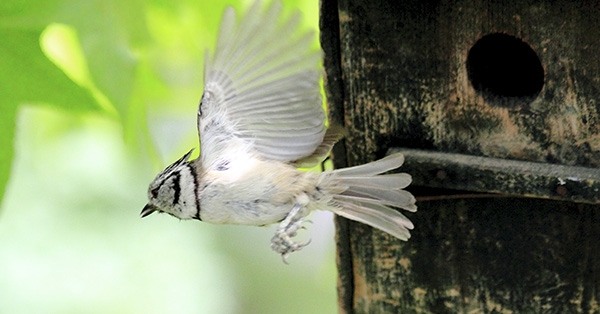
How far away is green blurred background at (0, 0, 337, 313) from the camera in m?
1.41

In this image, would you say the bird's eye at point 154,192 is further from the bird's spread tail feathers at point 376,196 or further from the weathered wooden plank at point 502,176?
the weathered wooden plank at point 502,176

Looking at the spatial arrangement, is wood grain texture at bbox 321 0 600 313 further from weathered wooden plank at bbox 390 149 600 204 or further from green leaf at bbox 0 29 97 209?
green leaf at bbox 0 29 97 209

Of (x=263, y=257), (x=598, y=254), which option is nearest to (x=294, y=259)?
(x=263, y=257)

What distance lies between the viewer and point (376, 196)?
1.52 meters

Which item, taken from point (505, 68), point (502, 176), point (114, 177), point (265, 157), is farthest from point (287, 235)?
point (114, 177)

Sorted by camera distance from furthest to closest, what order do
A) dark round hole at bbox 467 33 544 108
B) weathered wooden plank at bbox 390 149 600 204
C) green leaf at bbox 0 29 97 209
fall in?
dark round hole at bbox 467 33 544 108, weathered wooden plank at bbox 390 149 600 204, green leaf at bbox 0 29 97 209

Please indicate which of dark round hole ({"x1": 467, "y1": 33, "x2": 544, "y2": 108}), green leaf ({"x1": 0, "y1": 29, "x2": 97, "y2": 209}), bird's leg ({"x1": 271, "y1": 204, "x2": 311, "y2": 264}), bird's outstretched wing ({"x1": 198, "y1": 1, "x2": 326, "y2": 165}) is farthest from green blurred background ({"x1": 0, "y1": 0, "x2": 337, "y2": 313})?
dark round hole ({"x1": 467, "y1": 33, "x2": 544, "y2": 108})

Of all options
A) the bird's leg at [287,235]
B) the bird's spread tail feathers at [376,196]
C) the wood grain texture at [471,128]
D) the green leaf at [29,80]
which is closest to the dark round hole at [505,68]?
the wood grain texture at [471,128]

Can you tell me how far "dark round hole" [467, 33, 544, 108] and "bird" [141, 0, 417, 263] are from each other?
31cm

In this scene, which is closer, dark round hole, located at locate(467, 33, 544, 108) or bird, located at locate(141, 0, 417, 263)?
bird, located at locate(141, 0, 417, 263)

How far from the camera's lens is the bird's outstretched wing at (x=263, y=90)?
4.55 feet

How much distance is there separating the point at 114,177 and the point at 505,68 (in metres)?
1.40

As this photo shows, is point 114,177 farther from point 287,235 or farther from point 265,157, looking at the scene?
point 287,235

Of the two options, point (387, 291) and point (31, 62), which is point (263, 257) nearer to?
point (387, 291)
